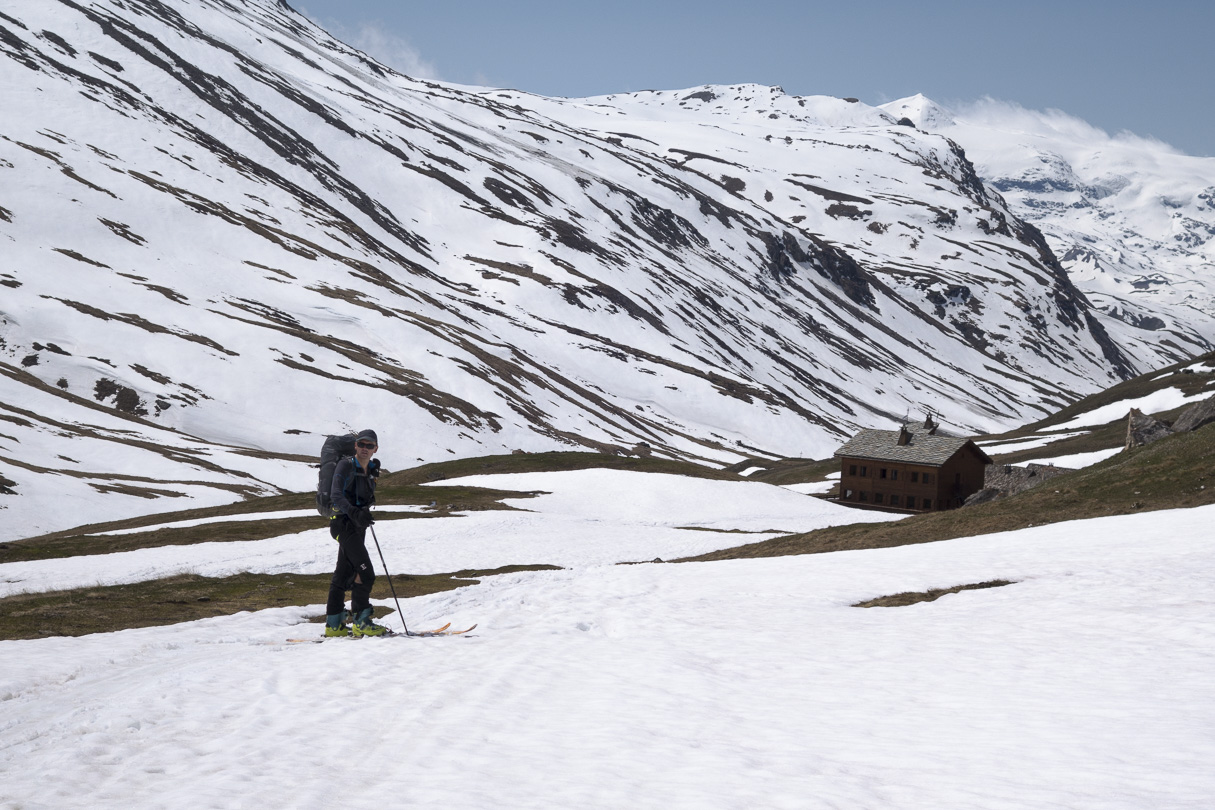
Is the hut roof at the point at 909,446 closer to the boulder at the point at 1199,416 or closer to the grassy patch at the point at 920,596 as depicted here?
the boulder at the point at 1199,416

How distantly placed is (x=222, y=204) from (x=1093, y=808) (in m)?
185

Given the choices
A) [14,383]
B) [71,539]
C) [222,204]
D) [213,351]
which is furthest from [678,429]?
[71,539]

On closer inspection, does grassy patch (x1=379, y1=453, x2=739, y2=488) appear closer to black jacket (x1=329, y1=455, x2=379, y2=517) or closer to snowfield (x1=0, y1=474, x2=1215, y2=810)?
snowfield (x1=0, y1=474, x2=1215, y2=810)

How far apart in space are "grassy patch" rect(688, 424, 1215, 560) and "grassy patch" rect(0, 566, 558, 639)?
15.7 metres

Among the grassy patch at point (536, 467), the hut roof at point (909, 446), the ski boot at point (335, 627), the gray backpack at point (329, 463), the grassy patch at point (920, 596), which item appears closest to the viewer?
the gray backpack at point (329, 463)

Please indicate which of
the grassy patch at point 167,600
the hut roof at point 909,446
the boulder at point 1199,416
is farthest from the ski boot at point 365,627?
the hut roof at point 909,446

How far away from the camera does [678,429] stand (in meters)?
174

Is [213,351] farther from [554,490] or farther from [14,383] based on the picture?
[554,490]

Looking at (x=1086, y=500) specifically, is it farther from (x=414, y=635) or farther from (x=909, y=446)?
(x=909, y=446)

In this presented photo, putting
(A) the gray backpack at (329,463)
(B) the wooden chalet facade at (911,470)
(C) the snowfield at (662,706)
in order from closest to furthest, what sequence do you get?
(C) the snowfield at (662,706), (A) the gray backpack at (329,463), (B) the wooden chalet facade at (911,470)

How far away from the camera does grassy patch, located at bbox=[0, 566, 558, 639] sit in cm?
2044

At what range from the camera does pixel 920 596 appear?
21.4 m

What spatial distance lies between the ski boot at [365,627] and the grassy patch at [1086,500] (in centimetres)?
2044

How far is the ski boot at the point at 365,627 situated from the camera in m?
17.7
